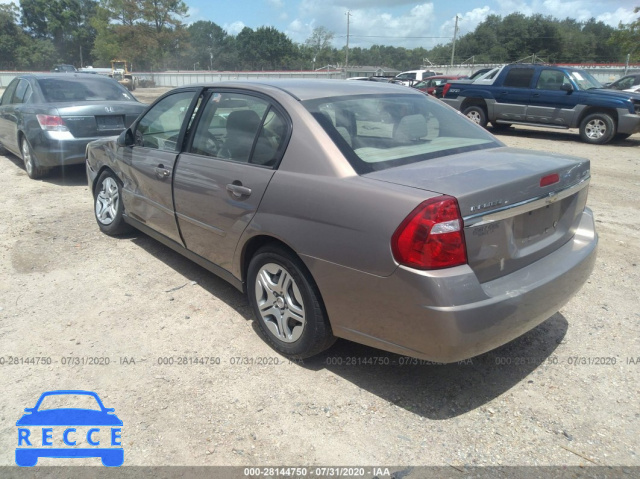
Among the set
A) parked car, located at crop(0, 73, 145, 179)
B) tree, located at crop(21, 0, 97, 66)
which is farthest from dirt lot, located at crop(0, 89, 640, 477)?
tree, located at crop(21, 0, 97, 66)

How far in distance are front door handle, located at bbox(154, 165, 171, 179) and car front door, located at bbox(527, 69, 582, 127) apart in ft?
37.1

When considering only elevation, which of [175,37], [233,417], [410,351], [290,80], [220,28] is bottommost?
[233,417]

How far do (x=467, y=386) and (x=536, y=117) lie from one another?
1160 centimetres

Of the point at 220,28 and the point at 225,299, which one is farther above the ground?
the point at 220,28

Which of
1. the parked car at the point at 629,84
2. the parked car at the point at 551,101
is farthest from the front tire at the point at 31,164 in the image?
the parked car at the point at 629,84

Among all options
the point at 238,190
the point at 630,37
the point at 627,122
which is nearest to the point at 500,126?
the point at 627,122

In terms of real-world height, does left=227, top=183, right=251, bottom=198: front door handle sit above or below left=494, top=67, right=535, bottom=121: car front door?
below

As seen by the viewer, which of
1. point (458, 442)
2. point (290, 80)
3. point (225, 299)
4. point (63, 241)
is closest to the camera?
point (458, 442)

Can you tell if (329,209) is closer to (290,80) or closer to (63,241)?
(290,80)

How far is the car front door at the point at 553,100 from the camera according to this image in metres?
12.2

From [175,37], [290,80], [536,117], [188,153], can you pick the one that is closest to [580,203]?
[290,80]

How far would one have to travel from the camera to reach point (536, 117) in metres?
12.8

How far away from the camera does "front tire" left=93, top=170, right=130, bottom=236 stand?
202 inches

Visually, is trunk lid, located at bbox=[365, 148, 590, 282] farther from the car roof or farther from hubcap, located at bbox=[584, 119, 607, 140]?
hubcap, located at bbox=[584, 119, 607, 140]
